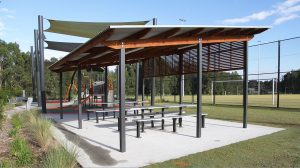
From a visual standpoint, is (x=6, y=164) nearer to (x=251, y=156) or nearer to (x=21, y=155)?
(x=21, y=155)

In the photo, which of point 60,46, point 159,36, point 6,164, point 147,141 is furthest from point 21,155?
point 60,46

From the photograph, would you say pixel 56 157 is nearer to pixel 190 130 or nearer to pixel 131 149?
pixel 131 149

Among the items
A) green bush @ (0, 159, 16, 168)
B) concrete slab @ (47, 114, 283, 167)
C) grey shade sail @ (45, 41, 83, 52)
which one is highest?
grey shade sail @ (45, 41, 83, 52)

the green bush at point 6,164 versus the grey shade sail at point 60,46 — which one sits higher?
the grey shade sail at point 60,46

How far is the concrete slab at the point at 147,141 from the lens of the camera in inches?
230

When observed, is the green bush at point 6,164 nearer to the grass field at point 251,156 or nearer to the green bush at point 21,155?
the green bush at point 21,155

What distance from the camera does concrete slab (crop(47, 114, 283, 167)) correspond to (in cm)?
584

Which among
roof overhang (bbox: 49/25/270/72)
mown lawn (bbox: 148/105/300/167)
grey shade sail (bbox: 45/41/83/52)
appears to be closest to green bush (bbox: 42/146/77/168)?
mown lawn (bbox: 148/105/300/167)

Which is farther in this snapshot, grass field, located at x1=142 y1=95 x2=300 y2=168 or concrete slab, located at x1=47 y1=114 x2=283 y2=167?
concrete slab, located at x1=47 y1=114 x2=283 y2=167

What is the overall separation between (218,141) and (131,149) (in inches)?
89.7

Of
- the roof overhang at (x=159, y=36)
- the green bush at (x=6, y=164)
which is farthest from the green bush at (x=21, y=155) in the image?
the roof overhang at (x=159, y=36)

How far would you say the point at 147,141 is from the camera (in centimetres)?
750

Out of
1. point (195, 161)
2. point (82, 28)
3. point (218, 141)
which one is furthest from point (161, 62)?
point (195, 161)

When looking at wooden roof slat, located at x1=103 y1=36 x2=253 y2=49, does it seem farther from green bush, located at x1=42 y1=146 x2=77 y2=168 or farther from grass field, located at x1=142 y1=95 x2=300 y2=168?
grass field, located at x1=142 y1=95 x2=300 y2=168
